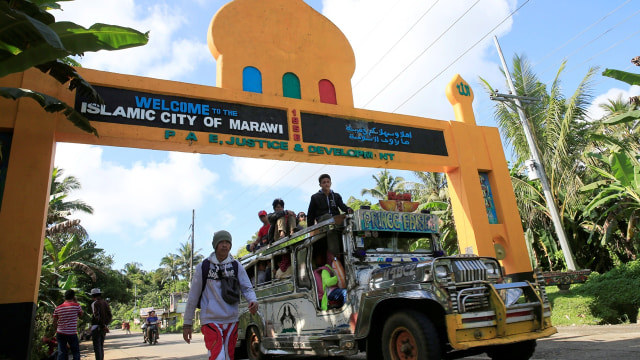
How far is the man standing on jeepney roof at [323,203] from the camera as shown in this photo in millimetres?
7031

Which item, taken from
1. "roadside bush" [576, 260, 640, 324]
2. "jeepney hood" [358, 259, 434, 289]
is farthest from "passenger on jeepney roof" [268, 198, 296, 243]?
"roadside bush" [576, 260, 640, 324]

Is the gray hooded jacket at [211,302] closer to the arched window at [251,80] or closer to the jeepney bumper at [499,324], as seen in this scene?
the jeepney bumper at [499,324]

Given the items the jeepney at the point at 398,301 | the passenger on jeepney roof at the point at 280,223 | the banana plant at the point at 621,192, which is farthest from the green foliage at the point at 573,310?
the passenger on jeepney roof at the point at 280,223

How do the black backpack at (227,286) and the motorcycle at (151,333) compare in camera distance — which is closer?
the black backpack at (227,286)

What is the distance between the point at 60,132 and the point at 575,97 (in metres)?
15.1

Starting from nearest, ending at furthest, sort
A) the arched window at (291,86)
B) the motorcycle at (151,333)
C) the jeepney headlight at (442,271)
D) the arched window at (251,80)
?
the jeepney headlight at (442,271)
the arched window at (251,80)
the arched window at (291,86)
the motorcycle at (151,333)

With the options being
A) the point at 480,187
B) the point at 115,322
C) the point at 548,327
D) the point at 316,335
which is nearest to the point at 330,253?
the point at 316,335

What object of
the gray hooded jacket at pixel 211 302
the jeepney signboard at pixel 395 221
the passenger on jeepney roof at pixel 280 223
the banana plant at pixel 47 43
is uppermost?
the banana plant at pixel 47 43

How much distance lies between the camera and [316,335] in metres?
5.72

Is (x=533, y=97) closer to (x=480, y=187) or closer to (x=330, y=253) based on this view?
(x=480, y=187)

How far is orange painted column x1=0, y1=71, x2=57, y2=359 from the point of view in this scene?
603cm

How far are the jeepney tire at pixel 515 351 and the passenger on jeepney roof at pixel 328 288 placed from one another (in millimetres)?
1935

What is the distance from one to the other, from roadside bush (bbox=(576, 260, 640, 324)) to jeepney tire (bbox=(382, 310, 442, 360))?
8374 millimetres

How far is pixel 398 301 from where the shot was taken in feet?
14.9
